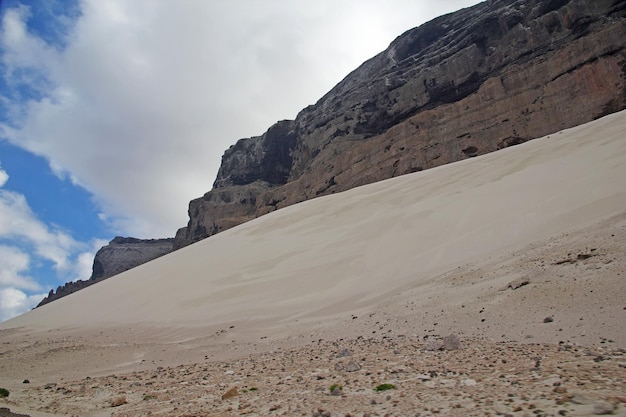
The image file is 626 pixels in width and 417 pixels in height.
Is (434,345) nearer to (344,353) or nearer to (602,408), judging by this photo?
(344,353)

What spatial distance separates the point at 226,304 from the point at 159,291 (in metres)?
5.16

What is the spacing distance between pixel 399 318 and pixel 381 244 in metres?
5.68

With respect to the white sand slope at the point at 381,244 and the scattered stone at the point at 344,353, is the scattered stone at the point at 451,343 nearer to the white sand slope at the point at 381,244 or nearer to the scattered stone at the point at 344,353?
the scattered stone at the point at 344,353

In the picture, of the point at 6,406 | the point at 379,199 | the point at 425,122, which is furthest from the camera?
the point at 425,122

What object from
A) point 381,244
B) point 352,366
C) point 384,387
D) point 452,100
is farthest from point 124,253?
point 384,387

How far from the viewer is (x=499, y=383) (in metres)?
3.43

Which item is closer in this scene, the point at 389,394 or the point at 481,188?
the point at 389,394

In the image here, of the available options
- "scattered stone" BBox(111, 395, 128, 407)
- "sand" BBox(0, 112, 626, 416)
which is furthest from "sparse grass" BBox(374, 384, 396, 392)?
"scattered stone" BBox(111, 395, 128, 407)

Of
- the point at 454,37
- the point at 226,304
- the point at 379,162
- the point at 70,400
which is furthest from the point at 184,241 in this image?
the point at 70,400

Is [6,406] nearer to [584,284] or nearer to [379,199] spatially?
[584,284]

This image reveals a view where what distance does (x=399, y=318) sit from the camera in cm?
693

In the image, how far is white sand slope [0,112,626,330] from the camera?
948 centimetres

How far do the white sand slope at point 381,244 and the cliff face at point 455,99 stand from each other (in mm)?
13964

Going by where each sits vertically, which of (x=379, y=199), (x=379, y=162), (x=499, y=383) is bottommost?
(x=499, y=383)
